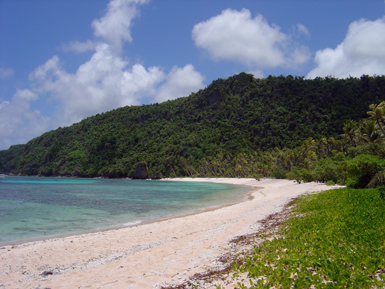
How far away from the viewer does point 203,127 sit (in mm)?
145625

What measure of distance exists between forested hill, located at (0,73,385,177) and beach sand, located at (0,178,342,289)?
335ft

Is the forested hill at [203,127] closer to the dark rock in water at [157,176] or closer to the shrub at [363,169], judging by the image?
the dark rock in water at [157,176]

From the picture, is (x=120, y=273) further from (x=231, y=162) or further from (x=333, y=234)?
(x=231, y=162)

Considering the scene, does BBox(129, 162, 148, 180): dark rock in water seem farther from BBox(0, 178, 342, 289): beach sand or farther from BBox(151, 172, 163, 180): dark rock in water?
BBox(0, 178, 342, 289): beach sand

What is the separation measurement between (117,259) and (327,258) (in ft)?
22.4

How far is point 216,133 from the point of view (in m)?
136

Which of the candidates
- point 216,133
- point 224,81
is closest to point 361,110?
point 216,133

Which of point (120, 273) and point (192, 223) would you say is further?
point (192, 223)

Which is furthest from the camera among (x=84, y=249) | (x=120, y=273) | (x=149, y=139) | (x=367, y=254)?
(x=149, y=139)

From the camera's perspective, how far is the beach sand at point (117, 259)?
6820mm

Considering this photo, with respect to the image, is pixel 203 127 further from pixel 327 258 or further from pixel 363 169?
pixel 327 258

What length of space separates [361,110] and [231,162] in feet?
187

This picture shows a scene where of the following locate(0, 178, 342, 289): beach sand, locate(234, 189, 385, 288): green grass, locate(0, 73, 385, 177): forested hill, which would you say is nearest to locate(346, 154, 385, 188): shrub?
locate(0, 178, 342, 289): beach sand

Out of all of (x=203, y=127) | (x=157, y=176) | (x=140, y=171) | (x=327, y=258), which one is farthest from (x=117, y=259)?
(x=203, y=127)
